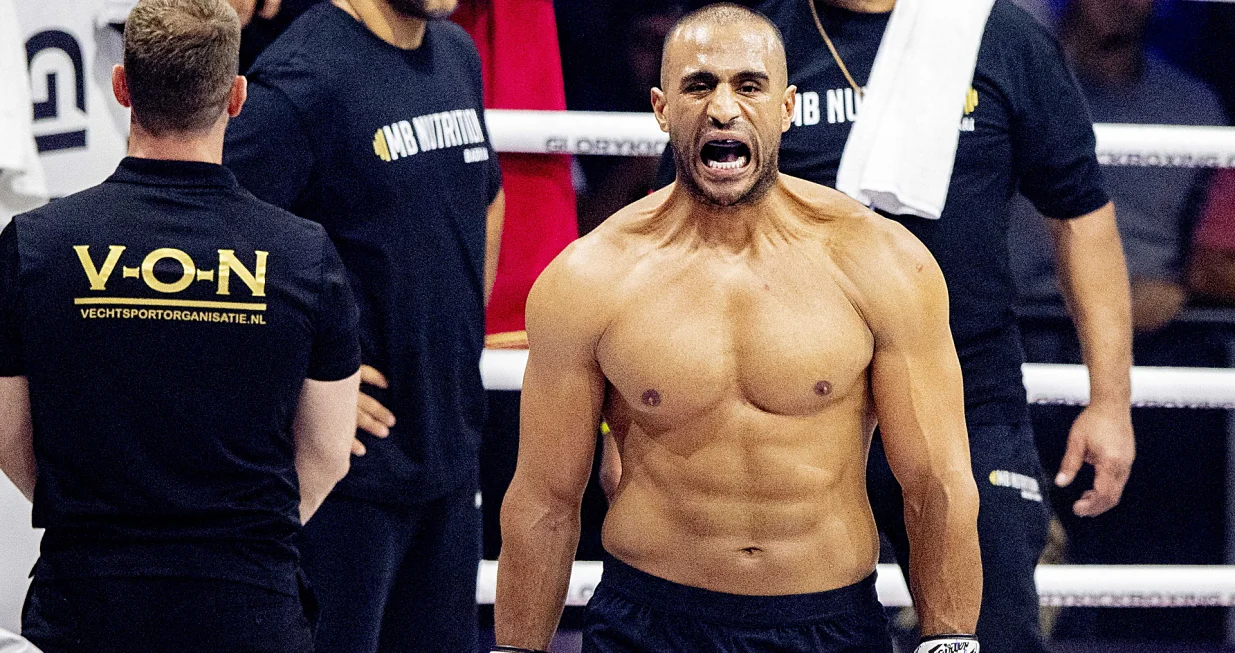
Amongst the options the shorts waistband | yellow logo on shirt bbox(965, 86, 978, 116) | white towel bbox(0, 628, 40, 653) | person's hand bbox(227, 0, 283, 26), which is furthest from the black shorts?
person's hand bbox(227, 0, 283, 26)

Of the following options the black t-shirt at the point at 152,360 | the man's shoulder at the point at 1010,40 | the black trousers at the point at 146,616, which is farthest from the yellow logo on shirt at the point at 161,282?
the man's shoulder at the point at 1010,40

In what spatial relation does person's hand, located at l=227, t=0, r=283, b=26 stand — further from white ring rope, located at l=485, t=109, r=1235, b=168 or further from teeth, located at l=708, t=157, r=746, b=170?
A: teeth, located at l=708, t=157, r=746, b=170

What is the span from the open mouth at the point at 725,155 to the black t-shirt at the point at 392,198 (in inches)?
27.7

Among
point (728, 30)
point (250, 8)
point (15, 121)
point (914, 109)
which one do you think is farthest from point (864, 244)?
point (15, 121)

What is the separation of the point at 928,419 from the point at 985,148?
77 centimetres

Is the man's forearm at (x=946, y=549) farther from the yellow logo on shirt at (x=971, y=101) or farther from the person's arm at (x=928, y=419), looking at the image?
the yellow logo on shirt at (x=971, y=101)

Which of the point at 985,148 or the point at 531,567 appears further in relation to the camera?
the point at 985,148

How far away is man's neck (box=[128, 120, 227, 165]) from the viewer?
2.05 meters

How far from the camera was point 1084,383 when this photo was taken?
290cm

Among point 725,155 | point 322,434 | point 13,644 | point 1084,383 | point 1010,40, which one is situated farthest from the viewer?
point 1084,383

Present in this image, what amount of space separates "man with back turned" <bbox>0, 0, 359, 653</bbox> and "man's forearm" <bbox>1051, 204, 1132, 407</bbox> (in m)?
1.34

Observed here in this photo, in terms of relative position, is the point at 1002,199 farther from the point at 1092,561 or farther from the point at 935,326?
the point at 1092,561

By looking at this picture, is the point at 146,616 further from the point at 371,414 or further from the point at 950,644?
the point at 950,644

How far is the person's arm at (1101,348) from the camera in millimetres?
2658
